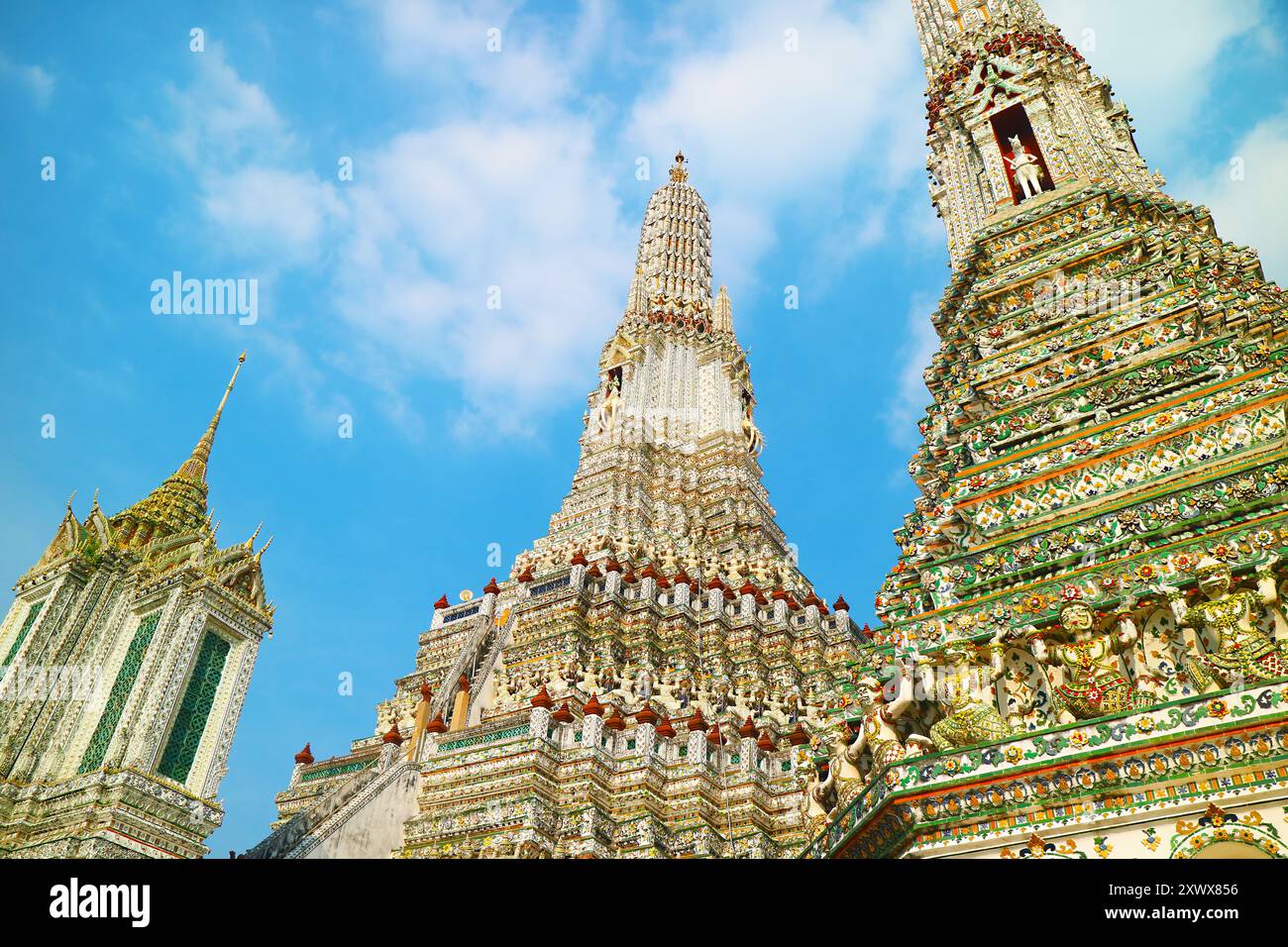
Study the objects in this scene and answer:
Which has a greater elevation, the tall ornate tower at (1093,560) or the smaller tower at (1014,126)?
the smaller tower at (1014,126)

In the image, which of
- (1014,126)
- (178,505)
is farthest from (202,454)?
(1014,126)

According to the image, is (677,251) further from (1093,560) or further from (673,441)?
(1093,560)

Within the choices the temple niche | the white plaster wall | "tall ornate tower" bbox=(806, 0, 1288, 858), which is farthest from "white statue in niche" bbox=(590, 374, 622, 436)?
"tall ornate tower" bbox=(806, 0, 1288, 858)

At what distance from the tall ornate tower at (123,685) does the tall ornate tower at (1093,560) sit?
12939mm

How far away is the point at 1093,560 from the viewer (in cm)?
703

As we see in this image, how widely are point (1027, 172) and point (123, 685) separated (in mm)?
16891

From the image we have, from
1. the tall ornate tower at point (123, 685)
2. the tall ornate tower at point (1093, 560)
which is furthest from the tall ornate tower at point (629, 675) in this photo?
the tall ornate tower at point (1093, 560)

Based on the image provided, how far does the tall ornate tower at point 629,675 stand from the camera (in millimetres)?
14484

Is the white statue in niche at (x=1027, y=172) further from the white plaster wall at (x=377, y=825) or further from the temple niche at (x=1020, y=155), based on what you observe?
the white plaster wall at (x=377, y=825)

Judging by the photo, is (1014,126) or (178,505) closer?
(1014,126)

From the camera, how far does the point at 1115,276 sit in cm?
1045

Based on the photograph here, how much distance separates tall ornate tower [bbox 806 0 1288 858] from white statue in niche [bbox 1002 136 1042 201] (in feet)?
3.30
